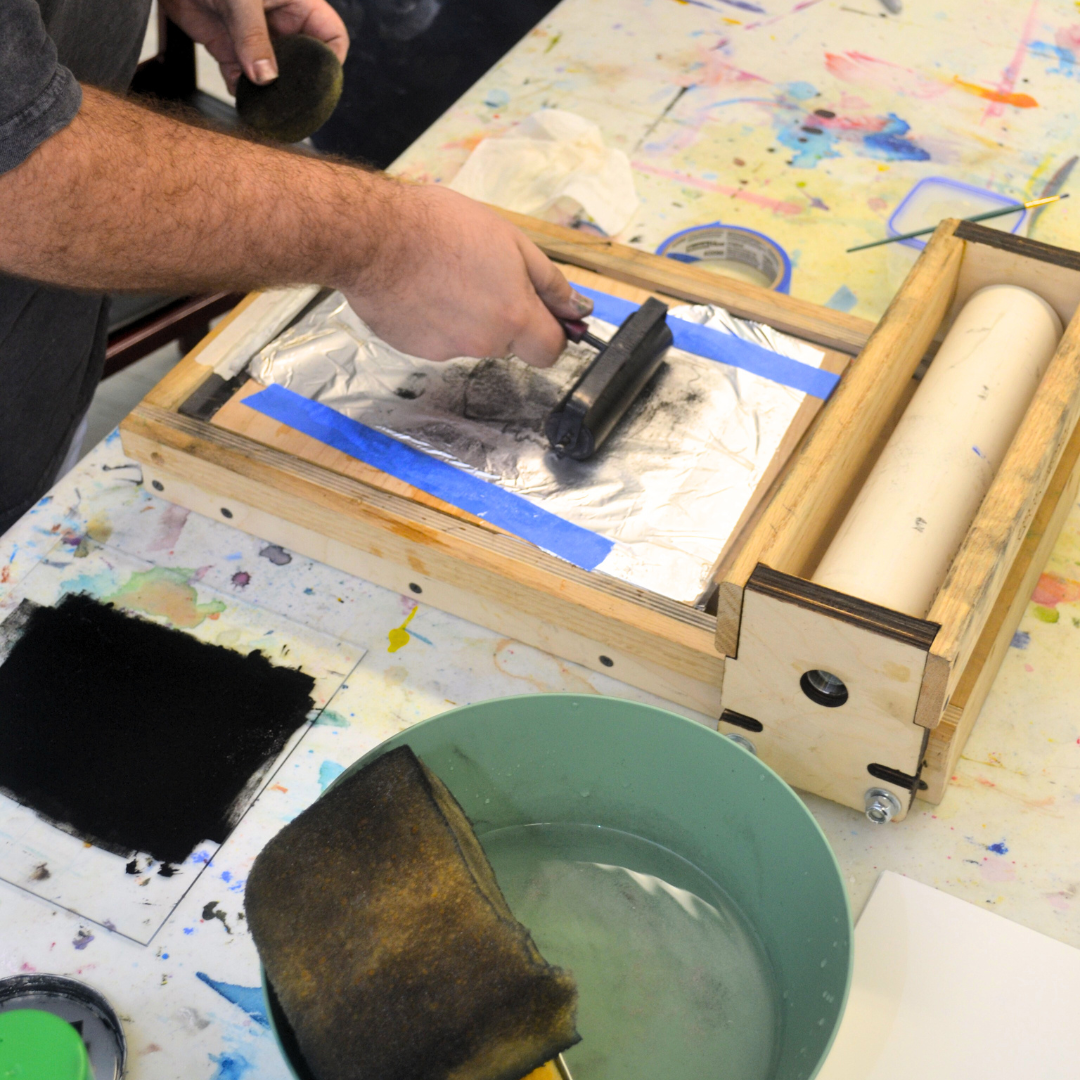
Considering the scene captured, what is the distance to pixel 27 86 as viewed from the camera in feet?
2.20

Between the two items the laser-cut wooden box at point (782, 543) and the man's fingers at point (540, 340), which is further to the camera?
the man's fingers at point (540, 340)

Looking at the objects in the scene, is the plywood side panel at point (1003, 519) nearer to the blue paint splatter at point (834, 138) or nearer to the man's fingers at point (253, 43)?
the blue paint splatter at point (834, 138)

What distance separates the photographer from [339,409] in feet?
3.30

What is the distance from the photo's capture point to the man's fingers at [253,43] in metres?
1.04

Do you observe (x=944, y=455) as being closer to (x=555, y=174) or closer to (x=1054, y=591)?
(x=1054, y=591)

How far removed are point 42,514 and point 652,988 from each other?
2.31ft

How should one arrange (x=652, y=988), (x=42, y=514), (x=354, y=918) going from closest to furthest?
(x=354, y=918) → (x=652, y=988) → (x=42, y=514)

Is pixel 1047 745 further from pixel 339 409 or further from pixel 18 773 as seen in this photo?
pixel 18 773

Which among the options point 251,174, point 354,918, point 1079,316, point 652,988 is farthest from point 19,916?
point 1079,316

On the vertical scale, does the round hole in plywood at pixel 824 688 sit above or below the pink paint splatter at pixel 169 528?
above

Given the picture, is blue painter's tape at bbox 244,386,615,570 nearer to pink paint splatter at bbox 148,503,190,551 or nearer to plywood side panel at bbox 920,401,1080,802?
pink paint splatter at bbox 148,503,190,551

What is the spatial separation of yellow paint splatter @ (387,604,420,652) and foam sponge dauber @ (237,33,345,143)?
51cm

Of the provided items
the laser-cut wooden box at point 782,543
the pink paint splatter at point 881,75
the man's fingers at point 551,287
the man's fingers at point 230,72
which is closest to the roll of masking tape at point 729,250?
the laser-cut wooden box at point 782,543

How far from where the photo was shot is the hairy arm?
2.40 ft
